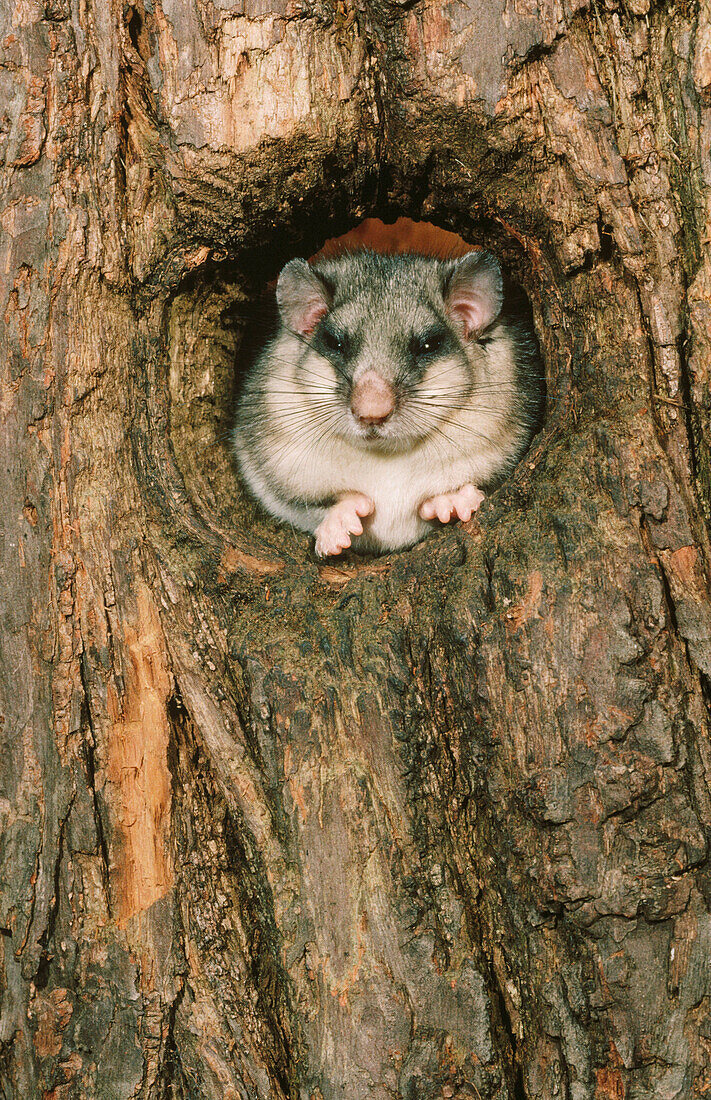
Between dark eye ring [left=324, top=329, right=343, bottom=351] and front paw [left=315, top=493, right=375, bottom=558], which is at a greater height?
dark eye ring [left=324, top=329, right=343, bottom=351]

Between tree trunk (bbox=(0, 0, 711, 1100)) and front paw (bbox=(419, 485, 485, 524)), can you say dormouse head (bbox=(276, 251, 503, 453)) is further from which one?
tree trunk (bbox=(0, 0, 711, 1100))

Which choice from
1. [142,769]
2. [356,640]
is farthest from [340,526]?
[142,769]

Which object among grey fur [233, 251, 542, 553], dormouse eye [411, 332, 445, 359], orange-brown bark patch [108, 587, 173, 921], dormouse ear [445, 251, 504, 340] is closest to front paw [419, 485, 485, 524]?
grey fur [233, 251, 542, 553]

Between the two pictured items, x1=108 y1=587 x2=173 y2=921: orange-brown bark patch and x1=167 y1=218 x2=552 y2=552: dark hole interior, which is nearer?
x1=108 y1=587 x2=173 y2=921: orange-brown bark patch

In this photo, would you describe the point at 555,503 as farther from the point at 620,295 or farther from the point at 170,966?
A: the point at 170,966

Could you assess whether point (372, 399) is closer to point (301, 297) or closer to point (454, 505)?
point (454, 505)

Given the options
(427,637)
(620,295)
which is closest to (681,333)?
(620,295)
